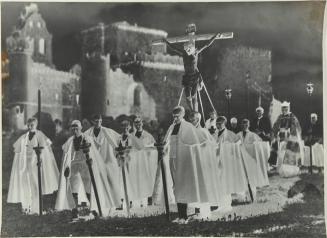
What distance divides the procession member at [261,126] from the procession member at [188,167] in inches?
23.9

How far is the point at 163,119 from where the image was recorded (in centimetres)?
679

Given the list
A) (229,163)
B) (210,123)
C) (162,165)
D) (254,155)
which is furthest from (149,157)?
(254,155)

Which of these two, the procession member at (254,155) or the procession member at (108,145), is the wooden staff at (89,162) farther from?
the procession member at (254,155)

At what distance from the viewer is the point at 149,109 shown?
685 cm

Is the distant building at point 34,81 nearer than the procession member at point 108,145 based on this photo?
No

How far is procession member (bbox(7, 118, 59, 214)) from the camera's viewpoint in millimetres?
6812

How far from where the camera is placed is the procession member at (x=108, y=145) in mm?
6746

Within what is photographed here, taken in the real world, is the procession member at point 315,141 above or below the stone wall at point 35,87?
below

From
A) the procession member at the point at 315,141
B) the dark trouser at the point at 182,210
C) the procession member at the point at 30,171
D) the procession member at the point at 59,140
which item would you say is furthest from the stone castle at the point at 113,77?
the dark trouser at the point at 182,210

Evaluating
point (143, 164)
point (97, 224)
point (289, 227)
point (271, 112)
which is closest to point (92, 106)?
point (143, 164)

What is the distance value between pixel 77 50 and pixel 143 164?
1601mm

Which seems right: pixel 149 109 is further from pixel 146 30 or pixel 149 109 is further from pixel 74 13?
pixel 74 13

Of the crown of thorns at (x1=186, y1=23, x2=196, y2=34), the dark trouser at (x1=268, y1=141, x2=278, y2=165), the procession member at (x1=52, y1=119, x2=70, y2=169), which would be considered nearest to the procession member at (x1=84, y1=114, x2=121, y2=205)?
the procession member at (x1=52, y1=119, x2=70, y2=169)

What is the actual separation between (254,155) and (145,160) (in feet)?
4.26
